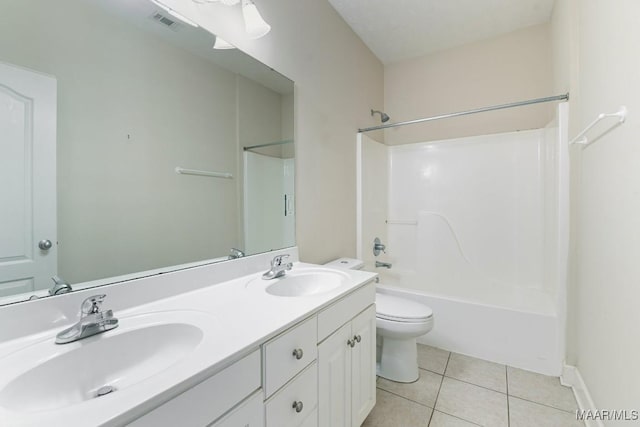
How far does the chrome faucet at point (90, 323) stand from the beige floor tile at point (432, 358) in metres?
1.87

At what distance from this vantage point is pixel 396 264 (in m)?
2.90

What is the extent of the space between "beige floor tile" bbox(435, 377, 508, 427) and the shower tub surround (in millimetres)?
380

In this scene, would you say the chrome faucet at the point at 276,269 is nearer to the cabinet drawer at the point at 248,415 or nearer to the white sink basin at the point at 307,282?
the white sink basin at the point at 307,282

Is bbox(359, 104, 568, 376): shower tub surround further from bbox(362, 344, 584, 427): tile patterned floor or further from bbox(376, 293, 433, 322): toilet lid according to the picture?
bbox(376, 293, 433, 322): toilet lid

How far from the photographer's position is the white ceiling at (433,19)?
2072mm

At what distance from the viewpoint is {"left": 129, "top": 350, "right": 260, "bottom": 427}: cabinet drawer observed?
518 mm

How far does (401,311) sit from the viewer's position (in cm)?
170

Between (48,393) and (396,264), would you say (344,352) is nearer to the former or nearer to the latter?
(48,393)

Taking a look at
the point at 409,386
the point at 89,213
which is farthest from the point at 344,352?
the point at 89,213

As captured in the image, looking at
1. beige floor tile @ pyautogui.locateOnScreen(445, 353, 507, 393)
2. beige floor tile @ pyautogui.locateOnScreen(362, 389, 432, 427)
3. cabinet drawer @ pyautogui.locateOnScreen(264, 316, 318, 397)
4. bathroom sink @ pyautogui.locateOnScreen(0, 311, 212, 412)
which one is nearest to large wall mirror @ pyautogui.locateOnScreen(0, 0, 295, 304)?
bathroom sink @ pyautogui.locateOnScreen(0, 311, 212, 412)

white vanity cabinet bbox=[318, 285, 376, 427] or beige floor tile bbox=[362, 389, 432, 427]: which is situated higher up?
white vanity cabinet bbox=[318, 285, 376, 427]

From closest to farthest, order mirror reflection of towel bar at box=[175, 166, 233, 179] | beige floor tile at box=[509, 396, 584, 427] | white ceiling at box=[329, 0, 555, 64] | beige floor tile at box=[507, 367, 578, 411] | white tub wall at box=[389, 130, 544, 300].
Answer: mirror reflection of towel bar at box=[175, 166, 233, 179] < beige floor tile at box=[509, 396, 584, 427] < beige floor tile at box=[507, 367, 578, 411] < white ceiling at box=[329, 0, 555, 64] < white tub wall at box=[389, 130, 544, 300]

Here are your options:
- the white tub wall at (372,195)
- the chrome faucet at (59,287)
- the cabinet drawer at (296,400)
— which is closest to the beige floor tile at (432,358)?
the white tub wall at (372,195)

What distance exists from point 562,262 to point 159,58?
242 cm
